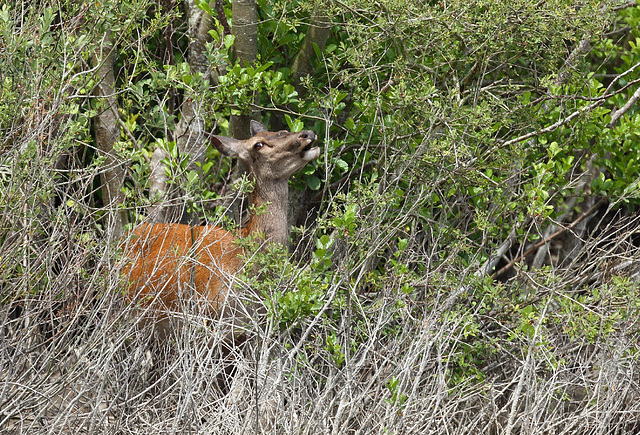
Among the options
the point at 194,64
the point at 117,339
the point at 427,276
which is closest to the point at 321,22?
the point at 194,64

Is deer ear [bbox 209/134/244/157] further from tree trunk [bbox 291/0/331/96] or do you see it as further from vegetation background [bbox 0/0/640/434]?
tree trunk [bbox 291/0/331/96]

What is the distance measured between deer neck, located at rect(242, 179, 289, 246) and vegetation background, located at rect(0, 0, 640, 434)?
9.5 inches

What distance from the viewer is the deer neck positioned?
6250mm

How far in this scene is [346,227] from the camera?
5.20 metres

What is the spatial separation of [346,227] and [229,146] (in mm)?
1495

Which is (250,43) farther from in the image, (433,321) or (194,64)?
(433,321)

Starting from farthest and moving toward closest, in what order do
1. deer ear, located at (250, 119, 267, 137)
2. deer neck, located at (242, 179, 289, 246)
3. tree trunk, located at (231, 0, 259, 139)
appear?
deer ear, located at (250, 119, 267, 137) → tree trunk, located at (231, 0, 259, 139) → deer neck, located at (242, 179, 289, 246)

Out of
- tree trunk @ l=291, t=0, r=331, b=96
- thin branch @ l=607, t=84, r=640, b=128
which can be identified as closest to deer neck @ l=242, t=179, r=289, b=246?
tree trunk @ l=291, t=0, r=331, b=96

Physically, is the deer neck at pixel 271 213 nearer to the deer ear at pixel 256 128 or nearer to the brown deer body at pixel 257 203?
the brown deer body at pixel 257 203

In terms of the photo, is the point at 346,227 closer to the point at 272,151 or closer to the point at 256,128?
the point at 272,151

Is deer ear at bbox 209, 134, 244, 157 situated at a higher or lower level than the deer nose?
lower

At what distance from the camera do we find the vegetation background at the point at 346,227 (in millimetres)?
4613

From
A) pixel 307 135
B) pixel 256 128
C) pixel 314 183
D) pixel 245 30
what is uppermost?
pixel 245 30

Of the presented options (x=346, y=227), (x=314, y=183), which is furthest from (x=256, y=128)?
(x=346, y=227)
